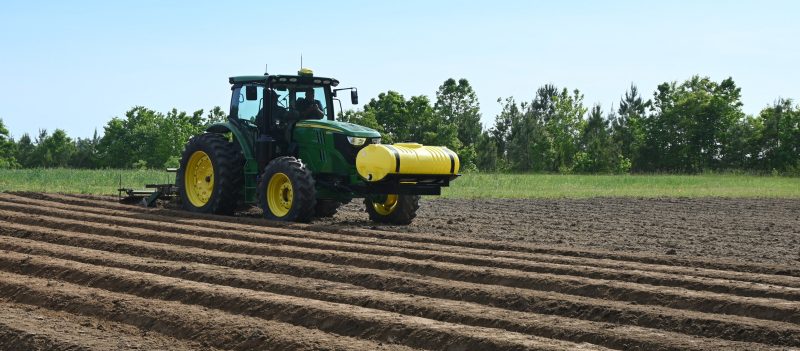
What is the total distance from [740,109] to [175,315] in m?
59.1

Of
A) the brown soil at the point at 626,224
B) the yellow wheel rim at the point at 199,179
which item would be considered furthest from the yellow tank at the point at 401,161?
the yellow wheel rim at the point at 199,179

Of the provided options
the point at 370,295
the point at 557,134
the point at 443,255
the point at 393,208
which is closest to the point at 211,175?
the point at 393,208

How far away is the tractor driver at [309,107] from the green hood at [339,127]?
0.14 m

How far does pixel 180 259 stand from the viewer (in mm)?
10680

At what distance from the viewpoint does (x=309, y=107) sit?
15414mm

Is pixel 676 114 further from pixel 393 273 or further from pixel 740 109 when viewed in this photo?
pixel 393 273

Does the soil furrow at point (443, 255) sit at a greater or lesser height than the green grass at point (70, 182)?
lesser

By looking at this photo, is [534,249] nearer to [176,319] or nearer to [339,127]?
[339,127]

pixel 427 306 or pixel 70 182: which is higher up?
pixel 70 182

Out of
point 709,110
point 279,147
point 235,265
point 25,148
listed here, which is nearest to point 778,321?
point 235,265

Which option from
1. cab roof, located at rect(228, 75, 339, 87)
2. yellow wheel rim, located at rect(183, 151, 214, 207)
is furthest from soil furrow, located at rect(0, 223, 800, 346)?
yellow wheel rim, located at rect(183, 151, 214, 207)

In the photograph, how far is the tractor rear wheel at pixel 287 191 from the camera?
14281mm

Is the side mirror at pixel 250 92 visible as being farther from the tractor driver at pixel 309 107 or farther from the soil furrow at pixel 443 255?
the soil furrow at pixel 443 255

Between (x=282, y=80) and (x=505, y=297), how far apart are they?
25.4ft
